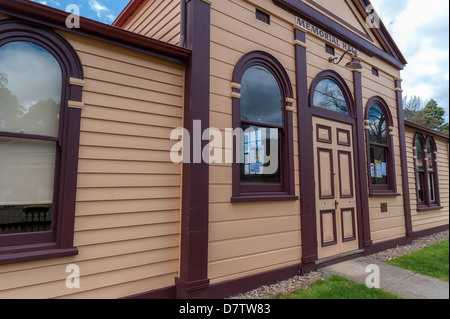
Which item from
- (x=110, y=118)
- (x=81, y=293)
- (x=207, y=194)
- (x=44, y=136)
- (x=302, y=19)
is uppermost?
(x=302, y=19)

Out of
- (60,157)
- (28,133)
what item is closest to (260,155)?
(60,157)

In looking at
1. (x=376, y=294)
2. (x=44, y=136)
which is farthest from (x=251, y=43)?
(x=376, y=294)

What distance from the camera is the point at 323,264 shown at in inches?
180

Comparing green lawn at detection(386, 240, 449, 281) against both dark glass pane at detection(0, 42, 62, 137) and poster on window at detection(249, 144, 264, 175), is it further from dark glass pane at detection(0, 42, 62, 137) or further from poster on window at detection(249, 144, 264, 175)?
dark glass pane at detection(0, 42, 62, 137)

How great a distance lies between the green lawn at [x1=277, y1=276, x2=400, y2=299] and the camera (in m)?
3.32

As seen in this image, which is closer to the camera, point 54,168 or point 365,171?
point 54,168

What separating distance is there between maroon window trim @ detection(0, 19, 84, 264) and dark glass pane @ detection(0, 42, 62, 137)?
0.07 meters

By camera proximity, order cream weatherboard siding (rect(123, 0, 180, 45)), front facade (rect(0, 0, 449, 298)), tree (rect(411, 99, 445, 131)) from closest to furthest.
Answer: front facade (rect(0, 0, 449, 298)) → cream weatherboard siding (rect(123, 0, 180, 45)) → tree (rect(411, 99, 445, 131))

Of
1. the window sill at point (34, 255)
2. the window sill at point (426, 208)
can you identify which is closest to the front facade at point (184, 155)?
the window sill at point (34, 255)

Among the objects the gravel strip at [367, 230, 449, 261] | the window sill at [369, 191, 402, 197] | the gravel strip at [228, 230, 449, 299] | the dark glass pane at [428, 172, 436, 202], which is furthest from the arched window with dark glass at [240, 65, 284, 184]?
the dark glass pane at [428, 172, 436, 202]

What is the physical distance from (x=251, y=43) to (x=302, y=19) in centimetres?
149

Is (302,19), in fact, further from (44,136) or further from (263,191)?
(44,136)

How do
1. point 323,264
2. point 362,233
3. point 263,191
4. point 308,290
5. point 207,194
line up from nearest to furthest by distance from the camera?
point 207,194, point 308,290, point 263,191, point 323,264, point 362,233

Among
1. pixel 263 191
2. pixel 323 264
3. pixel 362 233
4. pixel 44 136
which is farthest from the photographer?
pixel 362 233
